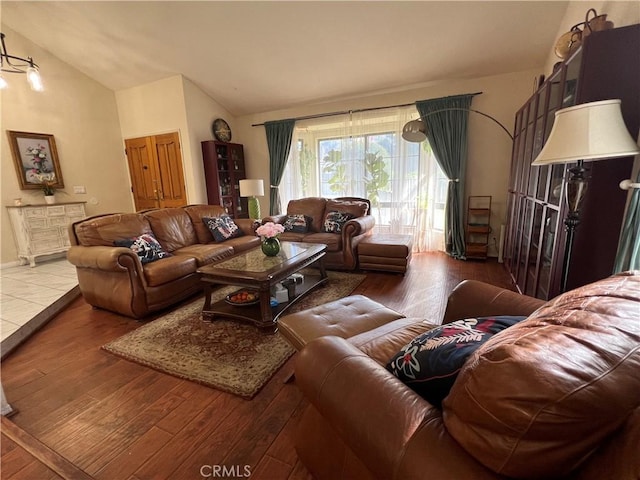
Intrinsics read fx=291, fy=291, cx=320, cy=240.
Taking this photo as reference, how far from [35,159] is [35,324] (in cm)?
327

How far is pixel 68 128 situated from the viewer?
4633 mm

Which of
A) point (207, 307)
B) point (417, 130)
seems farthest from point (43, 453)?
point (417, 130)

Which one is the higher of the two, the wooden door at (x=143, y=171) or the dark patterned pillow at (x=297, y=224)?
the wooden door at (x=143, y=171)

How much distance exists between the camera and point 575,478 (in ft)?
1.64

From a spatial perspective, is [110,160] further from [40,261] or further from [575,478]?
[575,478]

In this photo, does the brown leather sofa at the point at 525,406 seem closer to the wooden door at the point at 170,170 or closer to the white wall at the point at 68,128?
the wooden door at the point at 170,170

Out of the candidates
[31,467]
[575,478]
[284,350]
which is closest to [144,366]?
[31,467]

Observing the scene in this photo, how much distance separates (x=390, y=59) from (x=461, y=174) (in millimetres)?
1770

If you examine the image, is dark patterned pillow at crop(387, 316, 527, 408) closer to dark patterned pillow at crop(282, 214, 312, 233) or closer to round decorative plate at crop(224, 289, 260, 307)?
round decorative plate at crop(224, 289, 260, 307)

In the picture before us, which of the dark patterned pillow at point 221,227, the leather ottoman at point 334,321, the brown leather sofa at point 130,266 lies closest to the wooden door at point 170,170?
the dark patterned pillow at point 221,227

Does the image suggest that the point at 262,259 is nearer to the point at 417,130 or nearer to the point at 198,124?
the point at 417,130

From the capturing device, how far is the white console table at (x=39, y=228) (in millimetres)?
4062

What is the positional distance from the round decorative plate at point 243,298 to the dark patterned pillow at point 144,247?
0.84m

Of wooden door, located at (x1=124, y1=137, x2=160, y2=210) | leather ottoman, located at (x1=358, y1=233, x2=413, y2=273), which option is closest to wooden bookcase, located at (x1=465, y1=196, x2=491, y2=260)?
leather ottoman, located at (x1=358, y1=233, x2=413, y2=273)
